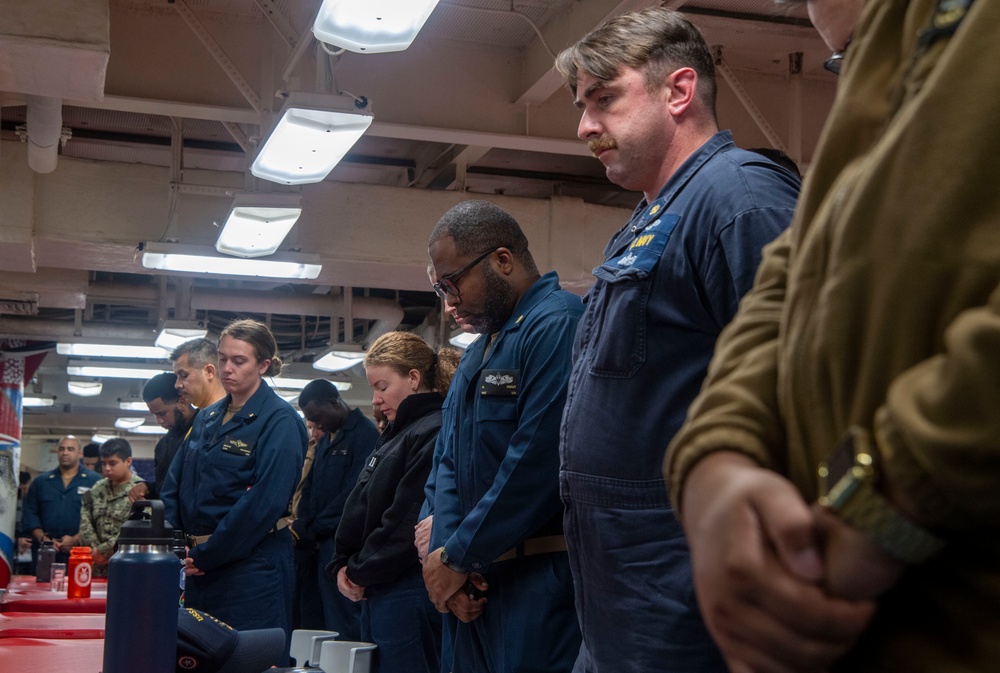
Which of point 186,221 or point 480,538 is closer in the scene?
point 480,538

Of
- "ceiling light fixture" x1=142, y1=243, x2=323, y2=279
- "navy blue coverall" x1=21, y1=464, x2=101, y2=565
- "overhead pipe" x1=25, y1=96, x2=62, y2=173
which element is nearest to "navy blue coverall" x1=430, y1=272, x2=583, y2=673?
"overhead pipe" x1=25, y1=96, x2=62, y2=173

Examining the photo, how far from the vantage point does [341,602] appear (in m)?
5.57

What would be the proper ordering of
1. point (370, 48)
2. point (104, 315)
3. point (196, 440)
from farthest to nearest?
point (104, 315), point (196, 440), point (370, 48)

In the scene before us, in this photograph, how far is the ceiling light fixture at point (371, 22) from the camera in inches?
144

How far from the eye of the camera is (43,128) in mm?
5918

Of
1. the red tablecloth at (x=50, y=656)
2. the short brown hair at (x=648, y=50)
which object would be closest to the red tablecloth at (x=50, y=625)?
the red tablecloth at (x=50, y=656)

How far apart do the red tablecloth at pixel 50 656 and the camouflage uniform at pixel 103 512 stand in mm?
5338

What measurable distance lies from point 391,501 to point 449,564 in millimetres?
1521

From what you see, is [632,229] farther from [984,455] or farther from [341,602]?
[341,602]

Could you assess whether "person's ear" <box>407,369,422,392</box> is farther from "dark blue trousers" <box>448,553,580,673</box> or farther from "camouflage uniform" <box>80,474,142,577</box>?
"camouflage uniform" <box>80,474,142,577</box>

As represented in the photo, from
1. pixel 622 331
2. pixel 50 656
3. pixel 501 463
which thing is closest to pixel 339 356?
pixel 501 463

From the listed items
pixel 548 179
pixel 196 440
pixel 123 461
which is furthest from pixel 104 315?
pixel 196 440

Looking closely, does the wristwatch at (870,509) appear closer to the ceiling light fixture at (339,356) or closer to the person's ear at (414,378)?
the person's ear at (414,378)

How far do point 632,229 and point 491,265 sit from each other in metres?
1.06
